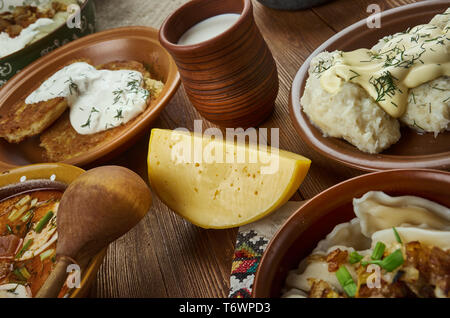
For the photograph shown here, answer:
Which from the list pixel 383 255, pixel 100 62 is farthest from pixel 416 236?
pixel 100 62

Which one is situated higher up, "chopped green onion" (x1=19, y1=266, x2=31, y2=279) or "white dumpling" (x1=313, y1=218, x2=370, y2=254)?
"white dumpling" (x1=313, y1=218, x2=370, y2=254)

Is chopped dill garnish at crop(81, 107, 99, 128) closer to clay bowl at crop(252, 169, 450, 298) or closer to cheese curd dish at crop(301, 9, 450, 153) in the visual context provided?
cheese curd dish at crop(301, 9, 450, 153)

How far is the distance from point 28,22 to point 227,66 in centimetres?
146

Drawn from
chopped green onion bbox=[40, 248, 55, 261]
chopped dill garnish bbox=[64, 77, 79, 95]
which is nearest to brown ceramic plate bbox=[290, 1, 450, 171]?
→ chopped green onion bbox=[40, 248, 55, 261]

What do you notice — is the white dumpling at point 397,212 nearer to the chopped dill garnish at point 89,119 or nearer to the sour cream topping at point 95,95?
the sour cream topping at point 95,95

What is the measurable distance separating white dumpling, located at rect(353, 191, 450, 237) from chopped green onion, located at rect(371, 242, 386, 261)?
88 millimetres

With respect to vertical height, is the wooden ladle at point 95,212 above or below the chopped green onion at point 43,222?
above

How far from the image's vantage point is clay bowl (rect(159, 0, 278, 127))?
1.16m

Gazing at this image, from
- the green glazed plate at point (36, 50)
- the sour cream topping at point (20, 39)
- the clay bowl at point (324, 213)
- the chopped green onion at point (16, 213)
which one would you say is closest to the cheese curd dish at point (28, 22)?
the sour cream topping at point (20, 39)

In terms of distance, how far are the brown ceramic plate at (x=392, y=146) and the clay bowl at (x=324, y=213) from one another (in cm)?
12

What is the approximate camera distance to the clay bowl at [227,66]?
1159 mm

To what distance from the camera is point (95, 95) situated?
155 cm

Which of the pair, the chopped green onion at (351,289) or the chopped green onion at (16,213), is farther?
the chopped green onion at (16,213)

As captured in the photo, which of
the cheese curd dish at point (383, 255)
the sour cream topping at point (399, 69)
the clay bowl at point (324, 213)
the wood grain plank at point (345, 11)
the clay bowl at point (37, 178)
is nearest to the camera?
the cheese curd dish at point (383, 255)
